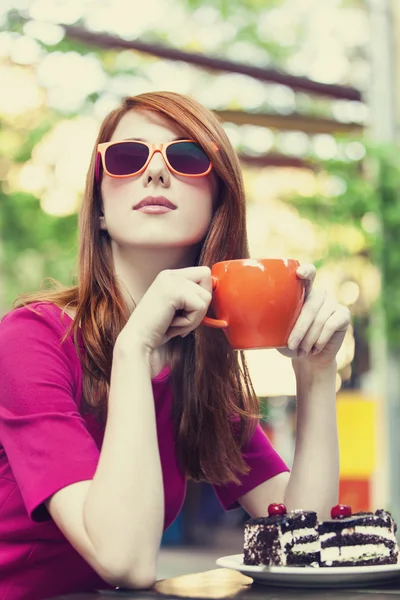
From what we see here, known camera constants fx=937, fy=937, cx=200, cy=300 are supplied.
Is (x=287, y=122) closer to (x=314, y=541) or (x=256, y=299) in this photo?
(x=256, y=299)

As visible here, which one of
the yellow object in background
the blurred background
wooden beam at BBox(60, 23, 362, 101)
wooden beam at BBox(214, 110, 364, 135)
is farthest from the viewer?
the yellow object in background

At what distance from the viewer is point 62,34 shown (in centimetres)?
970

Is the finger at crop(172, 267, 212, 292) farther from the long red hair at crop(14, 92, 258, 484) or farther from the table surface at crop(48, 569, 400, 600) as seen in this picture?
the table surface at crop(48, 569, 400, 600)

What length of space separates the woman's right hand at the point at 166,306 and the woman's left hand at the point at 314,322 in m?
0.18

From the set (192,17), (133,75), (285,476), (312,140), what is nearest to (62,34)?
(133,75)

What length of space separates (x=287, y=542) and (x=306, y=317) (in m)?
0.42

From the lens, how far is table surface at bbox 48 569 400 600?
1.30 m

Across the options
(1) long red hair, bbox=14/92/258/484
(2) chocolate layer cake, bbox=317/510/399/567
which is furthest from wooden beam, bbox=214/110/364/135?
(2) chocolate layer cake, bbox=317/510/399/567

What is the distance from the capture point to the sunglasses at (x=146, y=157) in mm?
1836

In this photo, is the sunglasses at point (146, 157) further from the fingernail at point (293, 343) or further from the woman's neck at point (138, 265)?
the fingernail at point (293, 343)

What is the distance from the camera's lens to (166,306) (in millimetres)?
1619

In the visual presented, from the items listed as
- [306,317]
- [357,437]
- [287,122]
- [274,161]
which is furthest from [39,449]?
[274,161]

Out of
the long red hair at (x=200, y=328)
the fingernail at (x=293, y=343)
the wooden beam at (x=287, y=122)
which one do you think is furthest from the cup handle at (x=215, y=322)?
the wooden beam at (x=287, y=122)

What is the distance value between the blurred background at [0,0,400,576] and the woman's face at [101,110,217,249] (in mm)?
5605
